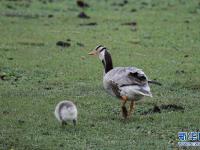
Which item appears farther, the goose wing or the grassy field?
the goose wing

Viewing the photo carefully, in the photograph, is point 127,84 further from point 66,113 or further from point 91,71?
point 91,71

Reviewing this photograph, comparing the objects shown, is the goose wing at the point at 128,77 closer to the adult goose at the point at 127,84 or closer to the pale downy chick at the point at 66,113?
the adult goose at the point at 127,84

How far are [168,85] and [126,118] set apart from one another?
12.2ft

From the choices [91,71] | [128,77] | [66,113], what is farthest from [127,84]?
[91,71]

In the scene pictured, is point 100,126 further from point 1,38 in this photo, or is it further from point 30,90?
point 1,38

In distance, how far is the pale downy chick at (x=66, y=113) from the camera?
36.4 feet

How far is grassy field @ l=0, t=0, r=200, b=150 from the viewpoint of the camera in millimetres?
10781

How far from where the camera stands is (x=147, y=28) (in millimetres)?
24969

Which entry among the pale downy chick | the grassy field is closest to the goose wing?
the grassy field

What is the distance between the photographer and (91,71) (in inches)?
671

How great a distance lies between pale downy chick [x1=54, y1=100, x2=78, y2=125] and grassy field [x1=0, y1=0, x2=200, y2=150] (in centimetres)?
17

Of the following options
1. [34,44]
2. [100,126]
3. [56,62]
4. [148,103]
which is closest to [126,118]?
[100,126]


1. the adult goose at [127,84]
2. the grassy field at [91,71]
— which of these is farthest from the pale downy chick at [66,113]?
the adult goose at [127,84]

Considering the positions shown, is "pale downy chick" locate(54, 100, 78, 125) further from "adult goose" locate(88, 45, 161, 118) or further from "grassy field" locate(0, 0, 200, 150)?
"adult goose" locate(88, 45, 161, 118)
